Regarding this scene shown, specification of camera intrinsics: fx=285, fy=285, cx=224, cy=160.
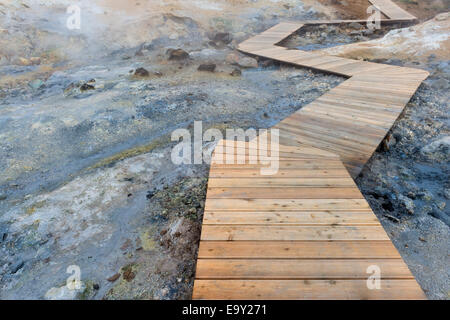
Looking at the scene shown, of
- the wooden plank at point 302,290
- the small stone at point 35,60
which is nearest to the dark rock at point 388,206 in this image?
the wooden plank at point 302,290

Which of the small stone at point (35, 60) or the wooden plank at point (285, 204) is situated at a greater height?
the small stone at point (35, 60)

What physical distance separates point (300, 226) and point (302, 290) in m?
0.65

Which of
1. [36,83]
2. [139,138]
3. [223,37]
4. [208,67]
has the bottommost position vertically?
[139,138]

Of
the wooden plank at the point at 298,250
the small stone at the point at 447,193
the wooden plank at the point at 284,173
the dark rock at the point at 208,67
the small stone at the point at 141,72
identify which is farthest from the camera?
the dark rock at the point at 208,67

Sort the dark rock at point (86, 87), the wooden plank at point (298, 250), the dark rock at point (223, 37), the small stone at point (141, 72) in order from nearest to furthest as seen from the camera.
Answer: the wooden plank at point (298, 250) → the dark rock at point (86, 87) → the small stone at point (141, 72) → the dark rock at point (223, 37)

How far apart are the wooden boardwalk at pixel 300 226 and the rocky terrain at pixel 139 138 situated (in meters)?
0.60

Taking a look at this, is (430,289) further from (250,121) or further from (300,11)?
(300,11)

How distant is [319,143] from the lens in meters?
Answer: 4.18

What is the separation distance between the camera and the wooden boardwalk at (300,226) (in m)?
2.01

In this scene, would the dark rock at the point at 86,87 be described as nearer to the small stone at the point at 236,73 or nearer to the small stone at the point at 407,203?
the small stone at the point at 236,73

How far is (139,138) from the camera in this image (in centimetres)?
529

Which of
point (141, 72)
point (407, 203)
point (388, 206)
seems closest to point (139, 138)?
point (141, 72)

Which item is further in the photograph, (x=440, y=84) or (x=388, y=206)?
(x=440, y=84)

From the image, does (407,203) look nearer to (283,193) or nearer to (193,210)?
(283,193)
